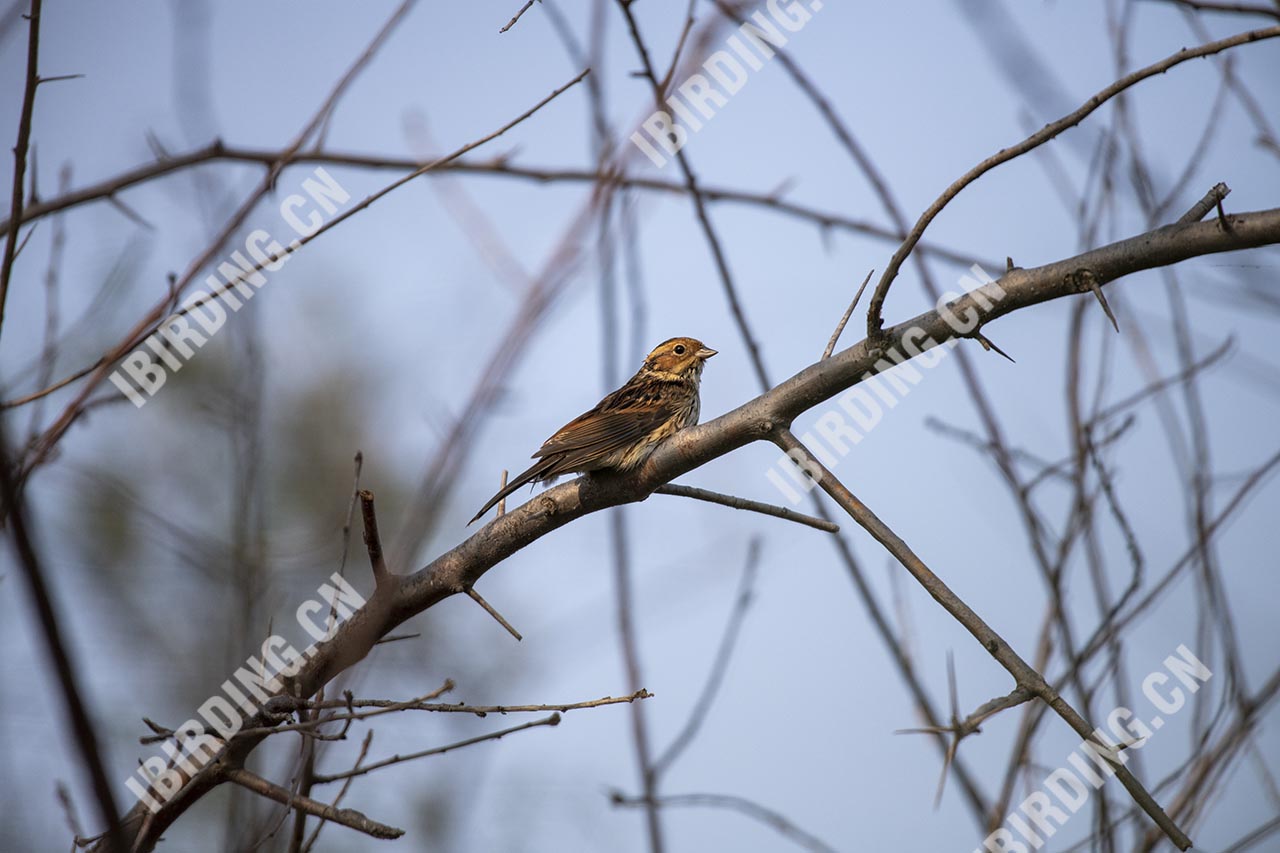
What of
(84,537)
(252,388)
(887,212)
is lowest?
(887,212)

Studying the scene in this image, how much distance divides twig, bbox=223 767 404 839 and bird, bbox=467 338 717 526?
820 mm

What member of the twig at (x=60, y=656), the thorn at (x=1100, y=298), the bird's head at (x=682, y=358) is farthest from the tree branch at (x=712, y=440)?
the bird's head at (x=682, y=358)

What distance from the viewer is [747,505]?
2.68 metres

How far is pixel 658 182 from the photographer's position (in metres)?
4.00

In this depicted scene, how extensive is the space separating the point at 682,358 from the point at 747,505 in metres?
2.97

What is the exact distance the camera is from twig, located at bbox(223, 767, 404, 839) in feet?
7.48

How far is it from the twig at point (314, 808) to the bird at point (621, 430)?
0.82 metres

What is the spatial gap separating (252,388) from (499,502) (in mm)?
883

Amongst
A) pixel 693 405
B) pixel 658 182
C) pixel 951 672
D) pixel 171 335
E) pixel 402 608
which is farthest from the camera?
pixel 693 405

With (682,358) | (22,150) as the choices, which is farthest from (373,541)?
(682,358)

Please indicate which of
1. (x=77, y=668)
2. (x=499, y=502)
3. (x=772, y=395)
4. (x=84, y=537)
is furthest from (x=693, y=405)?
(x=84, y=537)

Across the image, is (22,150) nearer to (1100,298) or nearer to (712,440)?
(712,440)

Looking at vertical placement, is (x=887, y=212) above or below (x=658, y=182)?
below

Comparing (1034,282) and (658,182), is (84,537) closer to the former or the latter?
(658,182)
